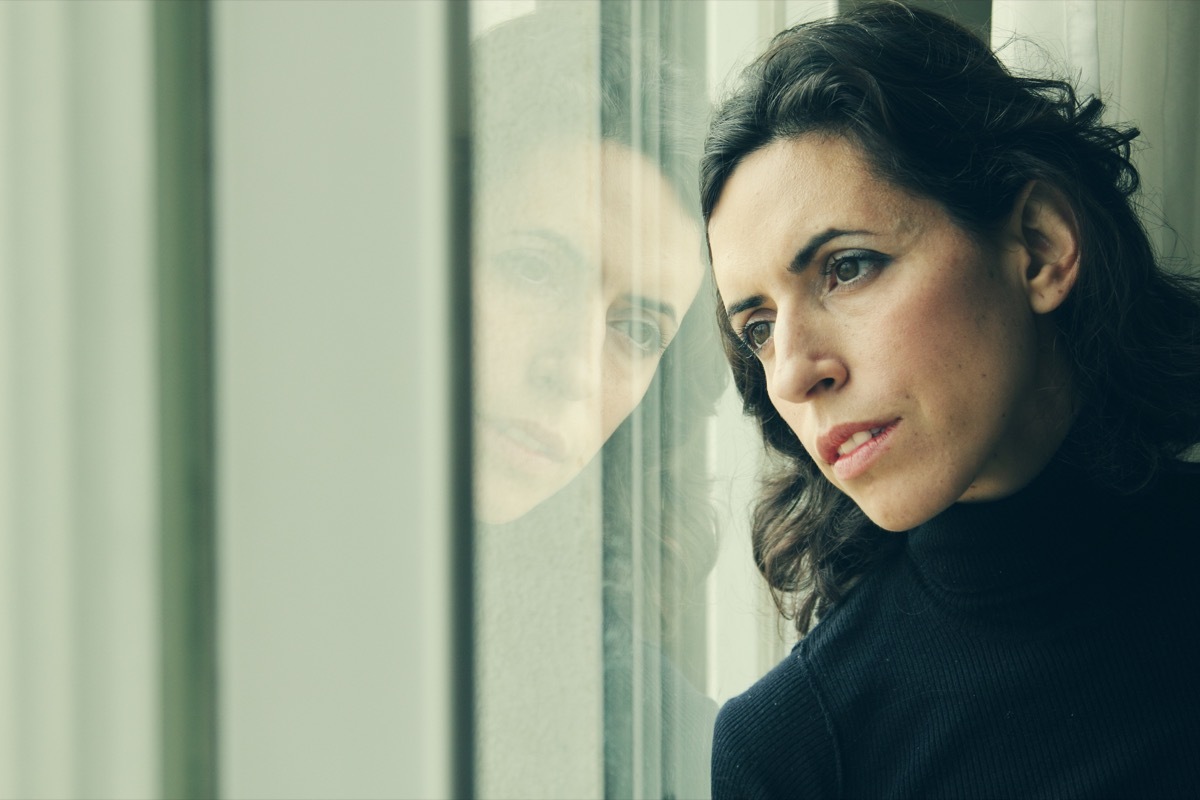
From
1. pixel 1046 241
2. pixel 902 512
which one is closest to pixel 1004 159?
pixel 1046 241

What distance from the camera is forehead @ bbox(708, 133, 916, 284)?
0.84m

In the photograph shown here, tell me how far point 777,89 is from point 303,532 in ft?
2.10

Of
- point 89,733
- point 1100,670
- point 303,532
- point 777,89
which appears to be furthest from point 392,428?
point 1100,670

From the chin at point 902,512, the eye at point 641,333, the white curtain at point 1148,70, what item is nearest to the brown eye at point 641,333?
the eye at point 641,333

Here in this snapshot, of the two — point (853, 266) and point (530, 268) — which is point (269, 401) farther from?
point (853, 266)

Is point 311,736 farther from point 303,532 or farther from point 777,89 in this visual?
point 777,89

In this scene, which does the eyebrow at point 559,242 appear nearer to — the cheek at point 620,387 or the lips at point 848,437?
the cheek at point 620,387

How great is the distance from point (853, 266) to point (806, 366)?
0.09m

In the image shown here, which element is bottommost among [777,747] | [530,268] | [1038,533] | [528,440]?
[777,747]

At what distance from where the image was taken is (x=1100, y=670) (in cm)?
87

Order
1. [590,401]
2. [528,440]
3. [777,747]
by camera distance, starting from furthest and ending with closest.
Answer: [777,747] < [590,401] < [528,440]

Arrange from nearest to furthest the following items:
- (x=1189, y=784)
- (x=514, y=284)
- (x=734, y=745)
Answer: (x=514, y=284) → (x=1189, y=784) → (x=734, y=745)

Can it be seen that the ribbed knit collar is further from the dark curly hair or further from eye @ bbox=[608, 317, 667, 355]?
eye @ bbox=[608, 317, 667, 355]

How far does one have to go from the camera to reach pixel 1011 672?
0.90 m
